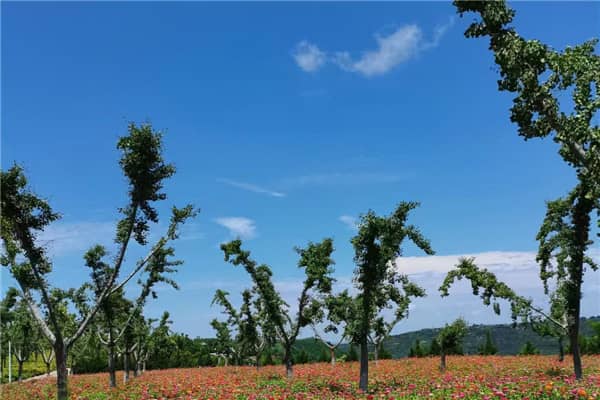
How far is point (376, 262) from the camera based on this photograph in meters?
21.4

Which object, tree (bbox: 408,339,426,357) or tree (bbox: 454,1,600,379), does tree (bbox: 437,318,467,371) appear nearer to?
tree (bbox: 408,339,426,357)

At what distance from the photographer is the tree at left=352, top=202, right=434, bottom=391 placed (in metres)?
20.6

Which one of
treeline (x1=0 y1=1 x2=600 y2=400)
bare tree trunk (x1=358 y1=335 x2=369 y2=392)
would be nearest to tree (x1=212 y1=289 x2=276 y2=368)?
treeline (x1=0 y1=1 x2=600 y2=400)

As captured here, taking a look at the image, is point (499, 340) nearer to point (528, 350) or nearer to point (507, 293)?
point (528, 350)

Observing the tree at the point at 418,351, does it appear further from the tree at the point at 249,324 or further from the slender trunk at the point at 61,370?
the slender trunk at the point at 61,370

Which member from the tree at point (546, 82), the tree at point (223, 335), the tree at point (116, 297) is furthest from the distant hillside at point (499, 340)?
the tree at point (546, 82)

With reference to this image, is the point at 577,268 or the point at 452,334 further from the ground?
the point at 577,268

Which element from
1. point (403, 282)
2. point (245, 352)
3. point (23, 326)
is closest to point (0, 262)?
point (403, 282)

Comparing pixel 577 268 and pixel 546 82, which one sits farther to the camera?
pixel 577 268

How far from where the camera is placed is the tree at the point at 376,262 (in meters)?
20.6

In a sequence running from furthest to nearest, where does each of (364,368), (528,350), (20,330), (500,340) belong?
(500,340) < (528,350) < (20,330) < (364,368)

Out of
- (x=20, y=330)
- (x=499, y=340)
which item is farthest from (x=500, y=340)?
(x=20, y=330)

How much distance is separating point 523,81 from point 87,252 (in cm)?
2255

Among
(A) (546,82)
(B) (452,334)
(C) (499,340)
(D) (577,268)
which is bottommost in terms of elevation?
(C) (499,340)
